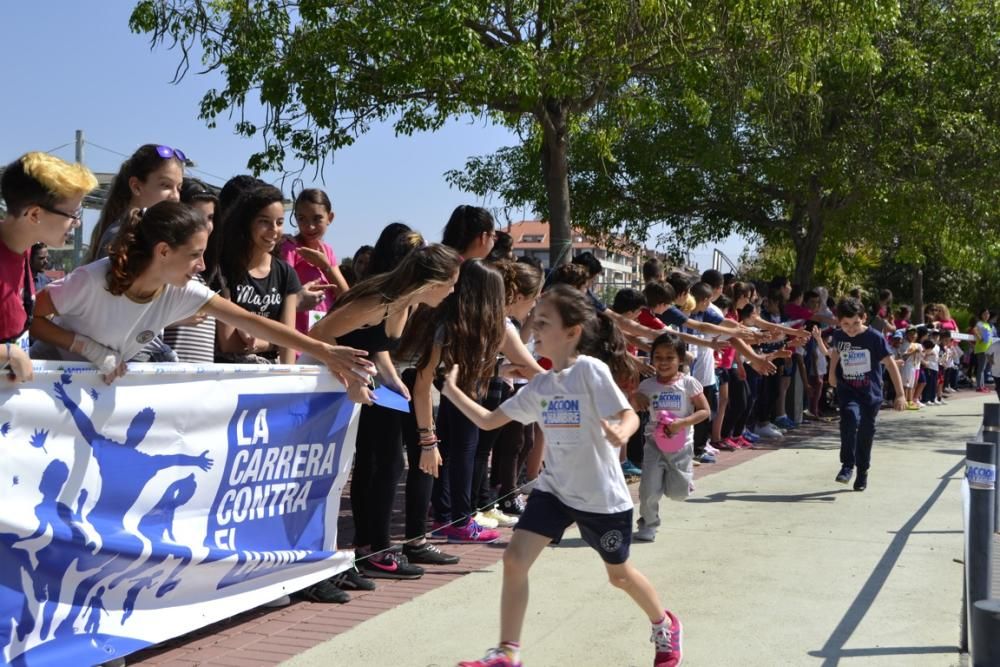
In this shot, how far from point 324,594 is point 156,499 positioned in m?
1.47

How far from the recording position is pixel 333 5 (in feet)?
38.7

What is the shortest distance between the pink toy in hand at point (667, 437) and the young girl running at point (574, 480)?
2.94 meters

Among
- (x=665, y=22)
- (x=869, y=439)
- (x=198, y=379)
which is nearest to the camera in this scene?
(x=198, y=379)

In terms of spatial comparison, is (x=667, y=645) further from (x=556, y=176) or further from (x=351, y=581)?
(x=556, y=176)

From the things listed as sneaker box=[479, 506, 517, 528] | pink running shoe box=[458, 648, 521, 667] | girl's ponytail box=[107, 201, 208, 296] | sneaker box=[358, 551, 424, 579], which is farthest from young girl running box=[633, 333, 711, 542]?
girl's ponytail box=[107, 201, 208, 296]

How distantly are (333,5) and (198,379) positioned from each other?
778cm

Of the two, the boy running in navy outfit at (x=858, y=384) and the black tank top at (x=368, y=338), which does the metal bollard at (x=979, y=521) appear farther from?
the boy running in navy outfit at (x=858, y=384)

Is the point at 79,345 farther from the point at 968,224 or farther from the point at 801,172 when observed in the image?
the point at 968,224

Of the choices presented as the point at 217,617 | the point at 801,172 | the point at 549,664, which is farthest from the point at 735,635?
the point at 801,172

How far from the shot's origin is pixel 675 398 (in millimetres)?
7953

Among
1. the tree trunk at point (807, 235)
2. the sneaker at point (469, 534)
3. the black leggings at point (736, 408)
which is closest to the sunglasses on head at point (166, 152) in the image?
the sneaker at point (469, 534)

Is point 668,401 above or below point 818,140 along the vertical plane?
below

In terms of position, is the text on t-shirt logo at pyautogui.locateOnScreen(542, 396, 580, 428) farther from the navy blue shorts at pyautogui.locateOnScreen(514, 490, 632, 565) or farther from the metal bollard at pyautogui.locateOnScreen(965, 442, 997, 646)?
the metal bollard at pyautogui.locateOnScreen(965, 442, 997, 646)

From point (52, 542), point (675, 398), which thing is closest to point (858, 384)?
point (675, 398)
